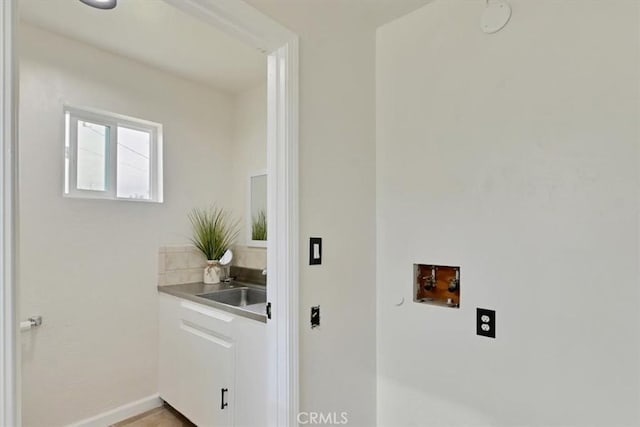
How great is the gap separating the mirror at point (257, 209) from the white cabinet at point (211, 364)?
27.9 inches

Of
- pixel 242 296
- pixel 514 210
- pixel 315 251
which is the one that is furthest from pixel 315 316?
pixel 242 296

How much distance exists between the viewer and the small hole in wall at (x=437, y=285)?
5.11 feet

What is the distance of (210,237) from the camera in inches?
105

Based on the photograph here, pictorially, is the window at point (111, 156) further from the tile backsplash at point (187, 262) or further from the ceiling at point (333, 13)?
the ceiling at point (333, 13)

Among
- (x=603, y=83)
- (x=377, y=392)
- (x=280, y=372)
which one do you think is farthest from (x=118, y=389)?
(x=603, y=83)

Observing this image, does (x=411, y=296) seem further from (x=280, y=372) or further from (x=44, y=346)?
(x=44, y=346)

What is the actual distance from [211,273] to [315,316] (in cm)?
138

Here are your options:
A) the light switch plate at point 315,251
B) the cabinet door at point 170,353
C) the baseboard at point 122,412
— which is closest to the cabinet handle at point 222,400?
the cabinet door at point 170,353

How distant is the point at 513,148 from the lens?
4.55ft

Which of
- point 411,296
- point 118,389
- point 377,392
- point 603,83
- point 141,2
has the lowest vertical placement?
point 118,389

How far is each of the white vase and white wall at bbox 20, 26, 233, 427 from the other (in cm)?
25

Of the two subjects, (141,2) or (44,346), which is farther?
(44,346)

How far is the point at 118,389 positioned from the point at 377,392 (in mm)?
1684

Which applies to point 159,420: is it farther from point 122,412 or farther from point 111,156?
point 111,156
